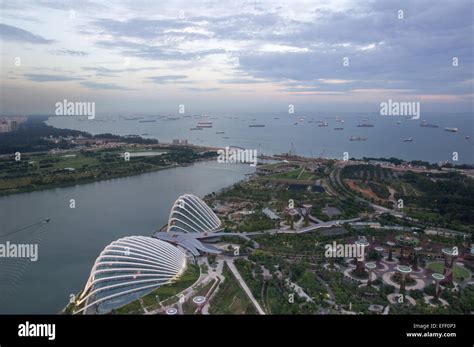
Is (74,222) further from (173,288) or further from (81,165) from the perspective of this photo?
(81,165)

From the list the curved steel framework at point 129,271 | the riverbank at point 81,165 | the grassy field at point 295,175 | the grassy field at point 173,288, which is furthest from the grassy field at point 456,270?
the riverbank at point 81,165

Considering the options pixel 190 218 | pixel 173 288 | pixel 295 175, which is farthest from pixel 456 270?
A: pixel 295 175

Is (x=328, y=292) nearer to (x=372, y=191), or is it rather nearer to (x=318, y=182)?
(x=372, y=191)

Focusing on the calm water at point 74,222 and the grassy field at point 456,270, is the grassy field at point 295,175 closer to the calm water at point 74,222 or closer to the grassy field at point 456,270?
the calm water at point 74,222

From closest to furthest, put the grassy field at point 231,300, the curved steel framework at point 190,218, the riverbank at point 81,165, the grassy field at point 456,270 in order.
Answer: the grassy field at point 231,300 < the grassy field at point 456,270 < the curved steel framework at point 190,218 < the riverbank at point 81,165

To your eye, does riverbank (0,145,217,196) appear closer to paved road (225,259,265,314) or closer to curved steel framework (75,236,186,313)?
curved steel framework (75,236,186,313)

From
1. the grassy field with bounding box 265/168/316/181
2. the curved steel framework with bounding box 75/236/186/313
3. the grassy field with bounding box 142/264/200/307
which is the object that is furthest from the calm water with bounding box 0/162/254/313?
the grassy field with bounding box 265/168/316/181
